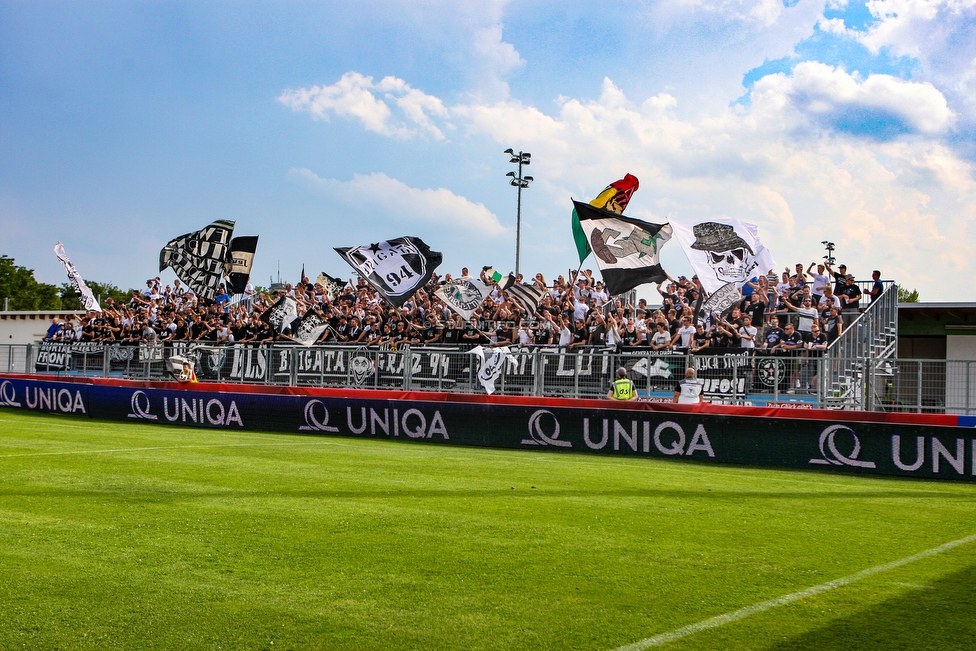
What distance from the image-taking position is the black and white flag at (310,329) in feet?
78.2

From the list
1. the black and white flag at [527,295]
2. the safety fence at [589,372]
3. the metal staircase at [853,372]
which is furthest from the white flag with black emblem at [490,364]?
the metal staircase at [853,372]

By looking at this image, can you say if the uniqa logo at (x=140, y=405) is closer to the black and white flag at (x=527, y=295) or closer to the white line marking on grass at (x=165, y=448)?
the white line marking on grass at (x=165, y=448)

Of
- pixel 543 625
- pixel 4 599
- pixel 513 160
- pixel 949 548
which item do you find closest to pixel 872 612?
pixel 543 625

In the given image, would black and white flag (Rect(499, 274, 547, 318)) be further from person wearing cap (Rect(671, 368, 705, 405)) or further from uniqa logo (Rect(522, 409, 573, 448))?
uniqa logo (Rect(522, 409, 573, 448))

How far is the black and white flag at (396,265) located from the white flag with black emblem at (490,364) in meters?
3.38

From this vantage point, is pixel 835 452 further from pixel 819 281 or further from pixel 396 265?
pixel 396 265

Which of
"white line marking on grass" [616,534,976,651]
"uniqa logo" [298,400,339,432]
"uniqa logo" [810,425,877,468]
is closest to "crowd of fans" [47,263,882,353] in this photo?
"uniqa logo" [298,400,339,432]

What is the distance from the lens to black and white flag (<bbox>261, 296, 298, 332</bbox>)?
2494 cm

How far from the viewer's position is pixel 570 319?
22531mm

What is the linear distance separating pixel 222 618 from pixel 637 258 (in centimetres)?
1786

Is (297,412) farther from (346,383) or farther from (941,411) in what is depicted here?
(941,411)

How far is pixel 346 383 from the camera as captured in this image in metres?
22.8

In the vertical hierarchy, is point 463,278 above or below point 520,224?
below

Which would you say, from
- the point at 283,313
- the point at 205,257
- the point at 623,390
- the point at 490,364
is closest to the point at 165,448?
the point at 490,364
